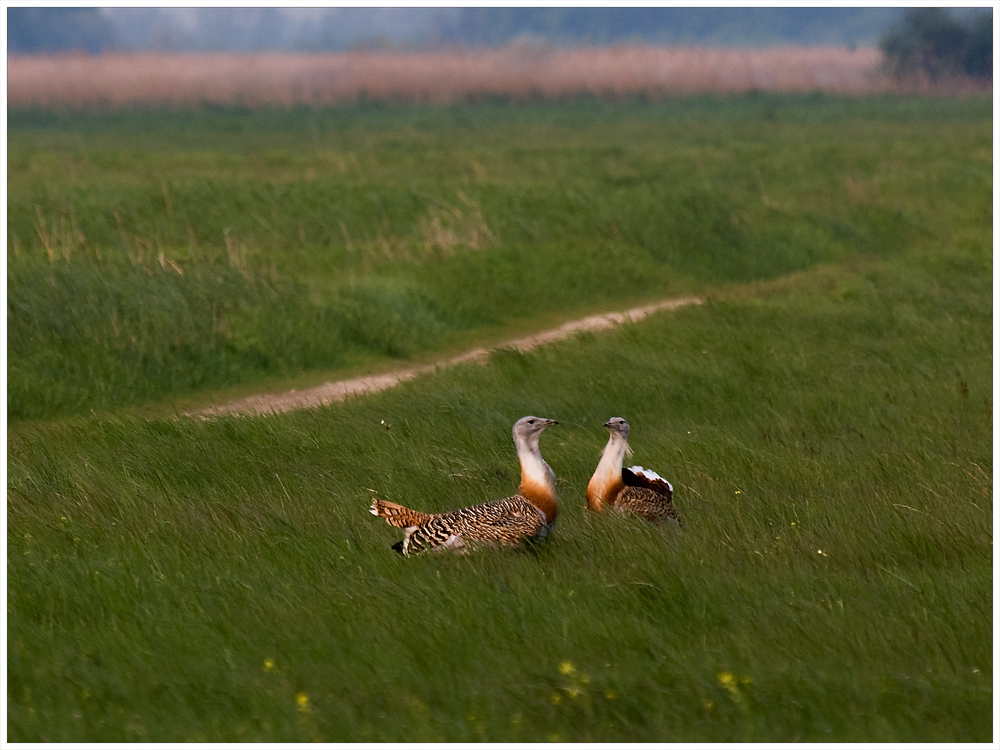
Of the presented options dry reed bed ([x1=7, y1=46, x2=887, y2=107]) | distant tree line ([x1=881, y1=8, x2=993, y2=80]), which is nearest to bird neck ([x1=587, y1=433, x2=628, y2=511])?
dry reed bed ([x1=7, y1=46, x2=887, y2=107])

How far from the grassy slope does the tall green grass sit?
2.67 metres

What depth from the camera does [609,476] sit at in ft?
22.6

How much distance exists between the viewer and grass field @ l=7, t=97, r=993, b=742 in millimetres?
4570

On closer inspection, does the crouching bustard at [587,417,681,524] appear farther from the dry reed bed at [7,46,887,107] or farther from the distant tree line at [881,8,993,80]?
the distant tree line at [881,8,993,80]

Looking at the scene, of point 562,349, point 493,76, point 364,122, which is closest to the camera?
point 562,349

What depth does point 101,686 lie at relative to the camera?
4.66m

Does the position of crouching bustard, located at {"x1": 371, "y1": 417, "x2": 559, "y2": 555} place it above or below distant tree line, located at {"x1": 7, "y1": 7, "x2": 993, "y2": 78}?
above

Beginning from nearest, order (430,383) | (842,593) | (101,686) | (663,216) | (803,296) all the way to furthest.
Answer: (101,686)
(842,593)
(430,383)
(803,296)
(663,216)

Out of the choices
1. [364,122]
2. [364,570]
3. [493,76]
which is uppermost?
[364,570]

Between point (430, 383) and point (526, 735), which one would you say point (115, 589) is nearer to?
point (526, 735)

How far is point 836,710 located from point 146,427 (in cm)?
609

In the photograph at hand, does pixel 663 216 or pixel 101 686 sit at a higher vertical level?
pixel 101 686

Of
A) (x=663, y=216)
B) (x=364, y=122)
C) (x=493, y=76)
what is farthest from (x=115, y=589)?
(x=364, y=122)

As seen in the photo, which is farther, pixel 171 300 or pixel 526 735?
pixel 171 300
